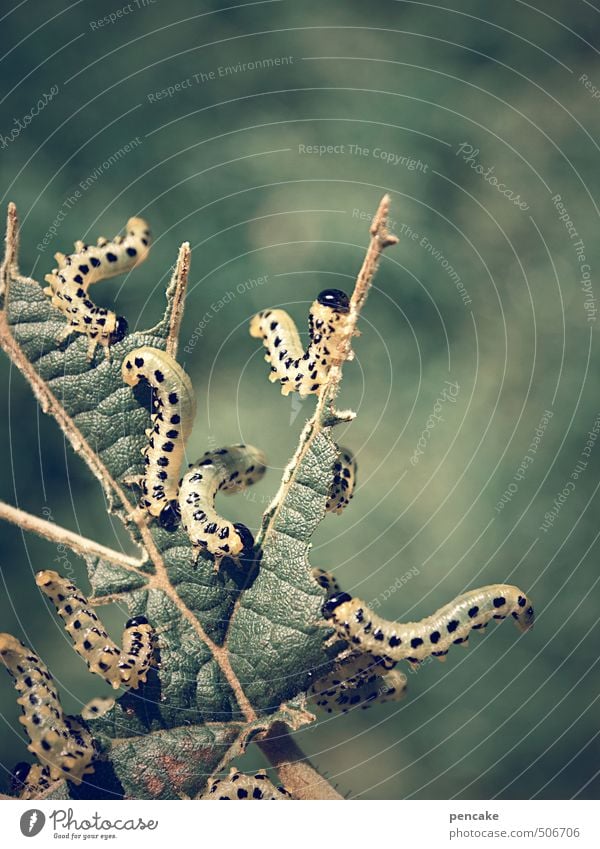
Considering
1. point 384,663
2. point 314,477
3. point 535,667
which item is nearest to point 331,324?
point 314,477

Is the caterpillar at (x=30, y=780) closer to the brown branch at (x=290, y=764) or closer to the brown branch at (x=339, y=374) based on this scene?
the brown branch at (x=290, y=764)

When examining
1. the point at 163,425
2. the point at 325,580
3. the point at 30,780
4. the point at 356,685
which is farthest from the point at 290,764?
the point at 163,425

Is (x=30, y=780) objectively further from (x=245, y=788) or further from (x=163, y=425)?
(x=163, y=425)

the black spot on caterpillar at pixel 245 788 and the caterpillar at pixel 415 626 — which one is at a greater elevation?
the caterpillar at pixel 415 626

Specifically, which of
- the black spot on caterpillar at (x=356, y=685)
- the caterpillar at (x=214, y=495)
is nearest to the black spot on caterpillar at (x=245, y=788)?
the black spot on caterpillar at (x=356, y=685)

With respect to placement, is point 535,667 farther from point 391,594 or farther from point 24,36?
point 24,36

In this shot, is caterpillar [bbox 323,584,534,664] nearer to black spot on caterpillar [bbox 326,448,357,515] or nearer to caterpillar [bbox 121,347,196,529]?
black spot on caterpillar [bbox 326,448,357,515]

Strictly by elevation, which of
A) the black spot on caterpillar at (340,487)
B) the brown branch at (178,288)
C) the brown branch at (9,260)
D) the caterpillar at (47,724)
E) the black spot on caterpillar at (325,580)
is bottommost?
the caterpillar at (47,724)
